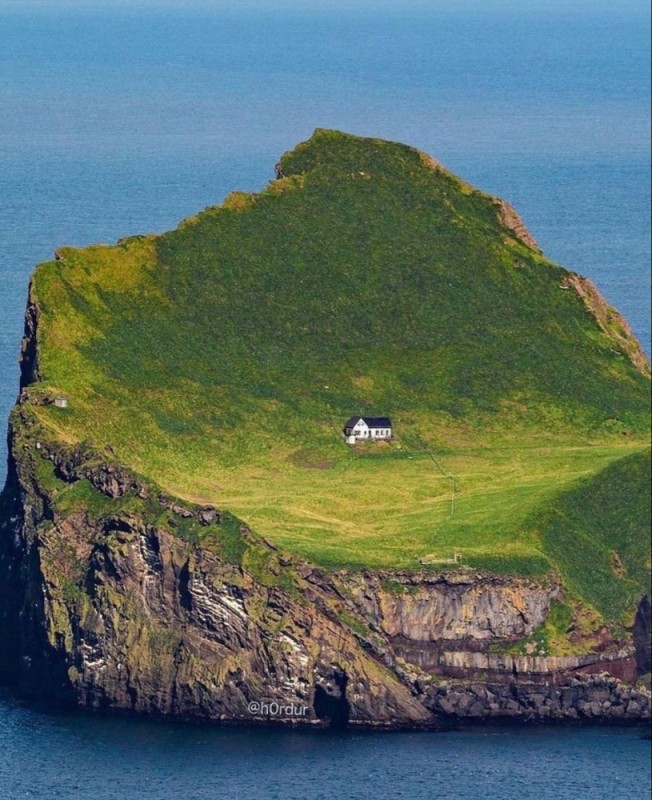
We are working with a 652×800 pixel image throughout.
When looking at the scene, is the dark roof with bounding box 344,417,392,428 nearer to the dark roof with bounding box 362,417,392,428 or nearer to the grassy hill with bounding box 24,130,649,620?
the dark roof with bounding box 362,417,392,428

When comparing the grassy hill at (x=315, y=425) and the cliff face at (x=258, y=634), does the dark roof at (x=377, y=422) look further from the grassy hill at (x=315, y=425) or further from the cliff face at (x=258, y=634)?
the cliff face at (x=258, y=634)

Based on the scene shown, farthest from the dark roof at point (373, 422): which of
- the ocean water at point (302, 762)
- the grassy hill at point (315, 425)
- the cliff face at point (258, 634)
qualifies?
the ocean water at point (302, 762)

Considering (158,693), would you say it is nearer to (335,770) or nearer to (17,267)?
(335,770)

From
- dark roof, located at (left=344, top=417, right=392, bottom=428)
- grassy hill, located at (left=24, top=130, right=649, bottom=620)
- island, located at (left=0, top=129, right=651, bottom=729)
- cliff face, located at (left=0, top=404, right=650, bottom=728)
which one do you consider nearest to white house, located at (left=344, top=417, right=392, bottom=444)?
dark roof, located at (left=344, top=417, right=392, bottom=428)

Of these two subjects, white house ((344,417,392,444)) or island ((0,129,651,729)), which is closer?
island ((0,129,651,729))

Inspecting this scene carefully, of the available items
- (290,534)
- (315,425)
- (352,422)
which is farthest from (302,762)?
(315,425)

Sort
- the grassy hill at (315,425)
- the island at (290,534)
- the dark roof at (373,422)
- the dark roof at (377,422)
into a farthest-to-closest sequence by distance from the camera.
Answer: the dark roof at (377,422) < the dark roof at (373,422) < the grassy hill at (315,425) < the island at (290,534)

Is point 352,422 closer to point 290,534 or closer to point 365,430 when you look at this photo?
point 365,430

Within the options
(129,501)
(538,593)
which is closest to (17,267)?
(129,501)
